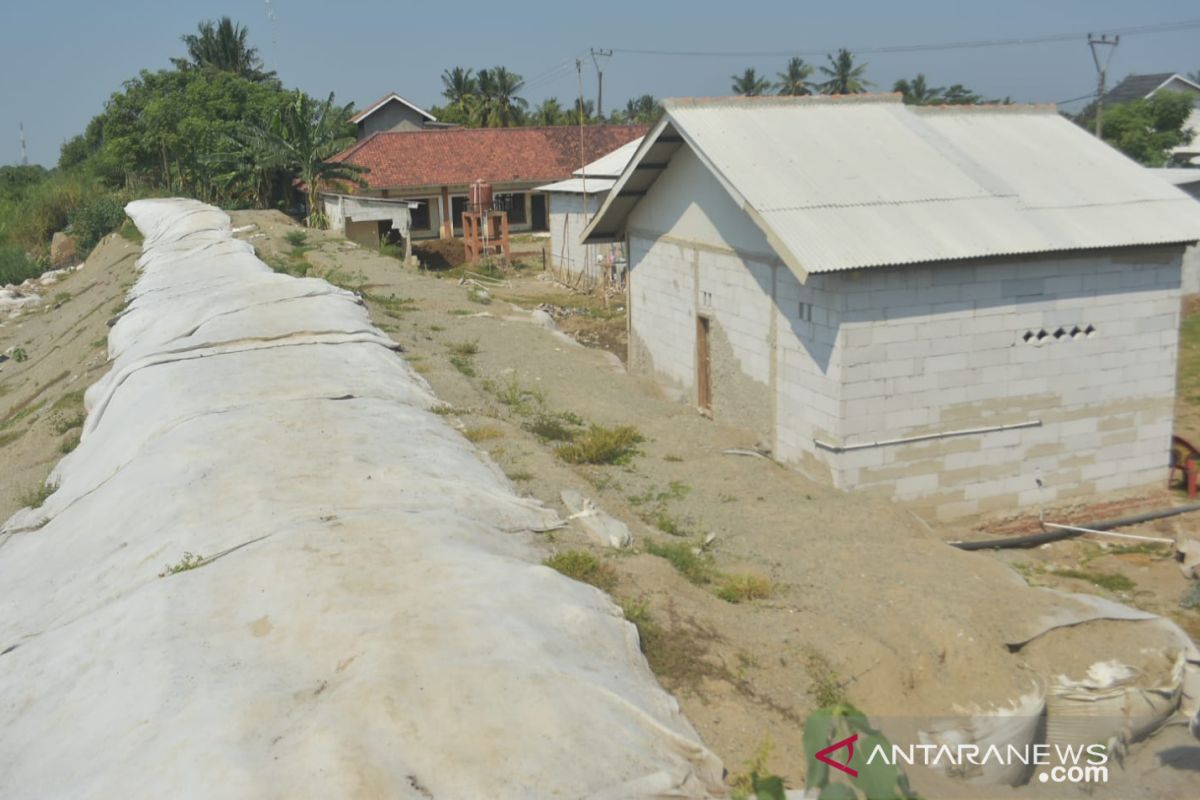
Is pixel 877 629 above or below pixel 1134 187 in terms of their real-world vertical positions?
below

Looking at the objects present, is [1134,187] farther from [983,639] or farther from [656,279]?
[983,639]

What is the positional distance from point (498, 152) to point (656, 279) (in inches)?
1078

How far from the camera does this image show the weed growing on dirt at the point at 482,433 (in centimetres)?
1007

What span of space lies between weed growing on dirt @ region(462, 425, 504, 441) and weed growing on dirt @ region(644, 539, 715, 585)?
8.12ft

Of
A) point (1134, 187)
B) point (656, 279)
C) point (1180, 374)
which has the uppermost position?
point (1134, 187)

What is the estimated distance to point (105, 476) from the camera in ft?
29.0

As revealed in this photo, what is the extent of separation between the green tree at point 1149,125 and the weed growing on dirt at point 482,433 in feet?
109

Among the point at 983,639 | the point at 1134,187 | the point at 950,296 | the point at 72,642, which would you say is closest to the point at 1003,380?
the point at 950,296

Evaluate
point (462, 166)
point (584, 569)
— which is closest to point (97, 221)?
point (462, 166)

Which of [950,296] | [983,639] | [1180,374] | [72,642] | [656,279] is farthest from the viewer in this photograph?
[1180,374]

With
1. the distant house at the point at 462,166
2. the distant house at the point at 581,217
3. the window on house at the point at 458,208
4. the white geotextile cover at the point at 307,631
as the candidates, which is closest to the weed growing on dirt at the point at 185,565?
the white geotextile cover at the point at 307,631

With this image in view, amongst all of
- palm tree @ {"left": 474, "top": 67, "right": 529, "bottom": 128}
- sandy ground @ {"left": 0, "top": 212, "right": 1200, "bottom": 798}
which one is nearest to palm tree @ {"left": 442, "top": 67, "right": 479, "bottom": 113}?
palm tree @ {"left": 474, "top": 67, "right": 529, "bottom": 128}

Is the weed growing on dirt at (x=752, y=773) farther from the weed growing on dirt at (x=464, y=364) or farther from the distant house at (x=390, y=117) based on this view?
the distant house at (x=390, y=117)

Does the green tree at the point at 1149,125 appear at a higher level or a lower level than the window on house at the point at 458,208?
higher
